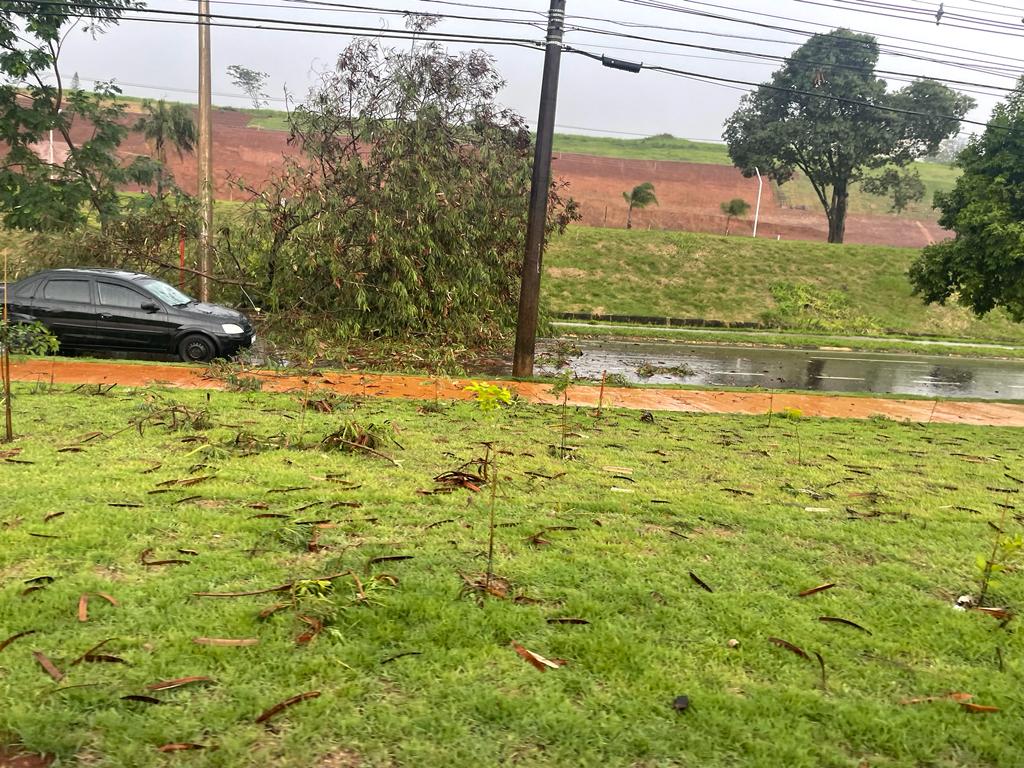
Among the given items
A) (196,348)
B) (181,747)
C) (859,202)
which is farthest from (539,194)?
(859,202)

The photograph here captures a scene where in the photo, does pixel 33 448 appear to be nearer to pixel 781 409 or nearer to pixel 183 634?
pixel 183 634

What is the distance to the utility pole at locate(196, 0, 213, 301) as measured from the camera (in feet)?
47.5

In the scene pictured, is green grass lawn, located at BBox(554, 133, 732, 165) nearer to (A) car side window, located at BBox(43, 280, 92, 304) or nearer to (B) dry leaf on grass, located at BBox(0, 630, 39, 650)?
(A) car side window, located at BBox(43, 280, 92, 304)

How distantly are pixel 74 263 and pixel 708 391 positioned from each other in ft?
48.1

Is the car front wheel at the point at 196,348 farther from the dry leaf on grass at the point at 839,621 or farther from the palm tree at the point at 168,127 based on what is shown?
the palm tree at the point at 168,127

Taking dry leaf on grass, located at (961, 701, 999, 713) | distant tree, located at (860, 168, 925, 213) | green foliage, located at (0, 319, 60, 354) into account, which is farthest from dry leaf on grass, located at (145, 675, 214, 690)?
distant tree, located at (860, 168, 925, 213)

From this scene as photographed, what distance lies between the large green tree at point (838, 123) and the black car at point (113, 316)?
37.4 m

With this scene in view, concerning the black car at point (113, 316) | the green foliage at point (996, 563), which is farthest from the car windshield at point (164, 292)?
the green foliage at point (996, 563)

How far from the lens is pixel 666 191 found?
64312 millimetres

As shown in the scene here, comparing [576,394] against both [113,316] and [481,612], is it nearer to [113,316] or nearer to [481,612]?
[481,612]

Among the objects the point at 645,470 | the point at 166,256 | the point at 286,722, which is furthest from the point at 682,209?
the point at 286,722

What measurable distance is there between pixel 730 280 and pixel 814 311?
374 centimetres

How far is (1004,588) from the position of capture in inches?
144

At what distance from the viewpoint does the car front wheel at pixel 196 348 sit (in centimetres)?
1178
